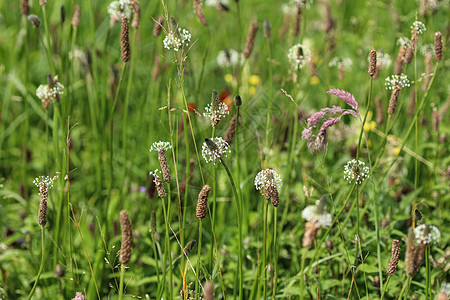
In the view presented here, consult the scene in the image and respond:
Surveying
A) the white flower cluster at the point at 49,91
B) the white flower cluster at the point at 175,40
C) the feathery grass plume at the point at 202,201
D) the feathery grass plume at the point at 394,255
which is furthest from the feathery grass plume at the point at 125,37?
the feathery grass plume at the point at 394,255

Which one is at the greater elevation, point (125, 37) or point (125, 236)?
point (125, 37)

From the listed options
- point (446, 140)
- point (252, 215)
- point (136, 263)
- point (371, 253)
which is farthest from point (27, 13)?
point (446, 140)

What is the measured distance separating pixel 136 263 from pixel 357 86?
2.02 m

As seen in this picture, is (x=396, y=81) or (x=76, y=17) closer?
(x=396, y=81)

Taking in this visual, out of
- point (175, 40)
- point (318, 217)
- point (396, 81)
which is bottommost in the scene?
point (318, 217)

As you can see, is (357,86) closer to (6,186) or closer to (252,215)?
(252,215)

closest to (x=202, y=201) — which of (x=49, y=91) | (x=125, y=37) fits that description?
(x=125, y=37)

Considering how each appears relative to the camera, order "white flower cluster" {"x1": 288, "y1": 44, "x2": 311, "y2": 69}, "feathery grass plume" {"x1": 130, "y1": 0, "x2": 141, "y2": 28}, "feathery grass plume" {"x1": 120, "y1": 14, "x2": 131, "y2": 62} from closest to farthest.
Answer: "feathery grass plume" {"x1": 120, "y1": 14, "x2": 131, "y2": 62}, "feathery grass plume" {"x1": 130, "y1": 0, "x2": 141, "y2": 28}, "white flower cluster" {"x1": 288, "y1": 44, "x2": 311, "y2": 69}

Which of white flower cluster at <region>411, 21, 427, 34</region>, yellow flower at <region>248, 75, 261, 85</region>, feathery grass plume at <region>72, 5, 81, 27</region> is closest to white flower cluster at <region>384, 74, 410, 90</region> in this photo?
white flower cluster at <region>411, 21, 427, 34</region>

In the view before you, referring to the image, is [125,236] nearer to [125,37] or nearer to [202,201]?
[202,201]

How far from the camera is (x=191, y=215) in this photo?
2.20 meters

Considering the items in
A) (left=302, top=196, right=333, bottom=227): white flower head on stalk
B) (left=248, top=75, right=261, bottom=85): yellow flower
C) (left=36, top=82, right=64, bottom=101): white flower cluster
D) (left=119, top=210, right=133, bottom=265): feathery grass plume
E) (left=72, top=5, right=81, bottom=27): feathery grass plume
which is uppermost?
(left=72, top=5, right=81, bottom=27): feathery grass plume

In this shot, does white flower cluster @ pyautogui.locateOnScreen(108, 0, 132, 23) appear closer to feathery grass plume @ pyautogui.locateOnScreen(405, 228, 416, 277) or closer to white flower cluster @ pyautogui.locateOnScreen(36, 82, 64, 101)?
white flower cluster @ pyautogui.locateOnScreen(36, 82, 64, 101)

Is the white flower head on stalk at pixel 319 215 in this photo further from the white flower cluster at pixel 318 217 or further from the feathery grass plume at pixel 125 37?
the feathery grass plume at pixel 125 37
